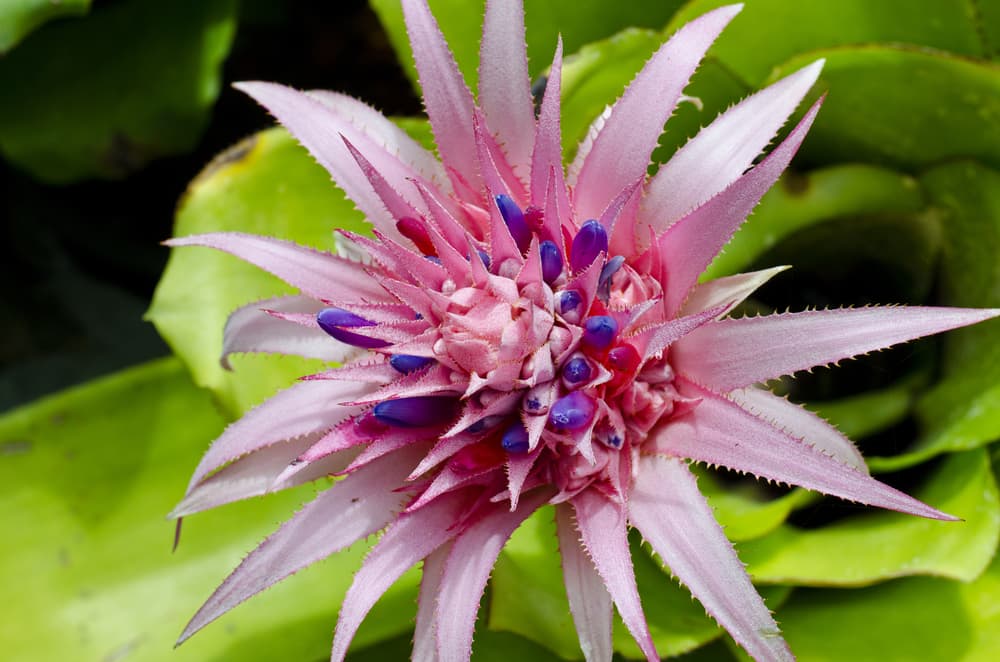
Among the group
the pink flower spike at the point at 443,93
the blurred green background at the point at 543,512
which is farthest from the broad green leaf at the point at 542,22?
the pink flower spike at the point at 443,93

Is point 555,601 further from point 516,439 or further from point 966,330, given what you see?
point 966,330

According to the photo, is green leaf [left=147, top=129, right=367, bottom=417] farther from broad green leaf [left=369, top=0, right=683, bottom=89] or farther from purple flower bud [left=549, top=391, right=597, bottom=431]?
purple flower bud [left=549, top=391, right=597, bottom=431]

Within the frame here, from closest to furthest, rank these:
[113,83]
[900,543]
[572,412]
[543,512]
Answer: [572,412], [900,543], [543,512], [113,83]

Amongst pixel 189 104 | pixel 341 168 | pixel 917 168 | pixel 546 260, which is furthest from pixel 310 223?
pixel 917 168

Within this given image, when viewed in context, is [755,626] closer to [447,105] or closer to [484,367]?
[484,367]

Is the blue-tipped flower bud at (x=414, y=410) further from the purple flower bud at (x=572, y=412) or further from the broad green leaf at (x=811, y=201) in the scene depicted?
the broad green leaf at (x=811, y=201)

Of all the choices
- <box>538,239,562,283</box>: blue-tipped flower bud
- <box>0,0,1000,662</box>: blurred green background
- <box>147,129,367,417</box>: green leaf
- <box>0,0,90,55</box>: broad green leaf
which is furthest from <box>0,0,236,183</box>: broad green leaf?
<box>538,239,562,283</box>: blue-tipped flower bud

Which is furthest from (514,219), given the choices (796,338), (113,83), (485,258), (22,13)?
(113,83)
